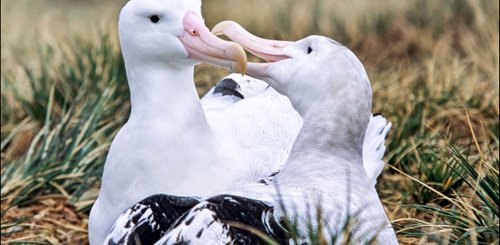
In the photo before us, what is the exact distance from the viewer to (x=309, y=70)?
172 inches

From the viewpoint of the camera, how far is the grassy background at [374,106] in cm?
542

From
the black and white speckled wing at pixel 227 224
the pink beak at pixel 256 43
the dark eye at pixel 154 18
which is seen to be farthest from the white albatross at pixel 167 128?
the black and white speckled wing at pixel 227 224

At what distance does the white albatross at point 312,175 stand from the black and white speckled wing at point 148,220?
0.17 m

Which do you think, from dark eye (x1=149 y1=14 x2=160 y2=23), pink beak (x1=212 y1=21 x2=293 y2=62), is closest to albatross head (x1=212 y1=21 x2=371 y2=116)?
pink beak (x1=212 y1=21 x2=293 y2=62)

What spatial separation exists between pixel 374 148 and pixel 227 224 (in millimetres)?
2058

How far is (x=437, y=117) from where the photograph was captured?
6.66 m

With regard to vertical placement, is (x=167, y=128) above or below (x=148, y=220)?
below

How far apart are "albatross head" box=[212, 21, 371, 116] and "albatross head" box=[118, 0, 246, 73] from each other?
15 centimetres

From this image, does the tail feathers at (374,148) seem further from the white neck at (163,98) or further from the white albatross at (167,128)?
the white neck at (163,98)

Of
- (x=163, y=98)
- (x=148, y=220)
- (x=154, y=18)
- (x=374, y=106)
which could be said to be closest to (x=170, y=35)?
(x=154, y=18)

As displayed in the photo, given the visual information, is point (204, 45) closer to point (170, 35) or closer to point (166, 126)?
point (170, 35)

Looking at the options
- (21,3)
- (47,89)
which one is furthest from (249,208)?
(21,3)

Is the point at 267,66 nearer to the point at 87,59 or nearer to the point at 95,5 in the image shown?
the point at 87,59

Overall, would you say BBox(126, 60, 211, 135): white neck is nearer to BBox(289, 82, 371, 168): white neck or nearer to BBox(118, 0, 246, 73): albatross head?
BBox(118, 0, 246, 73): albatross head
